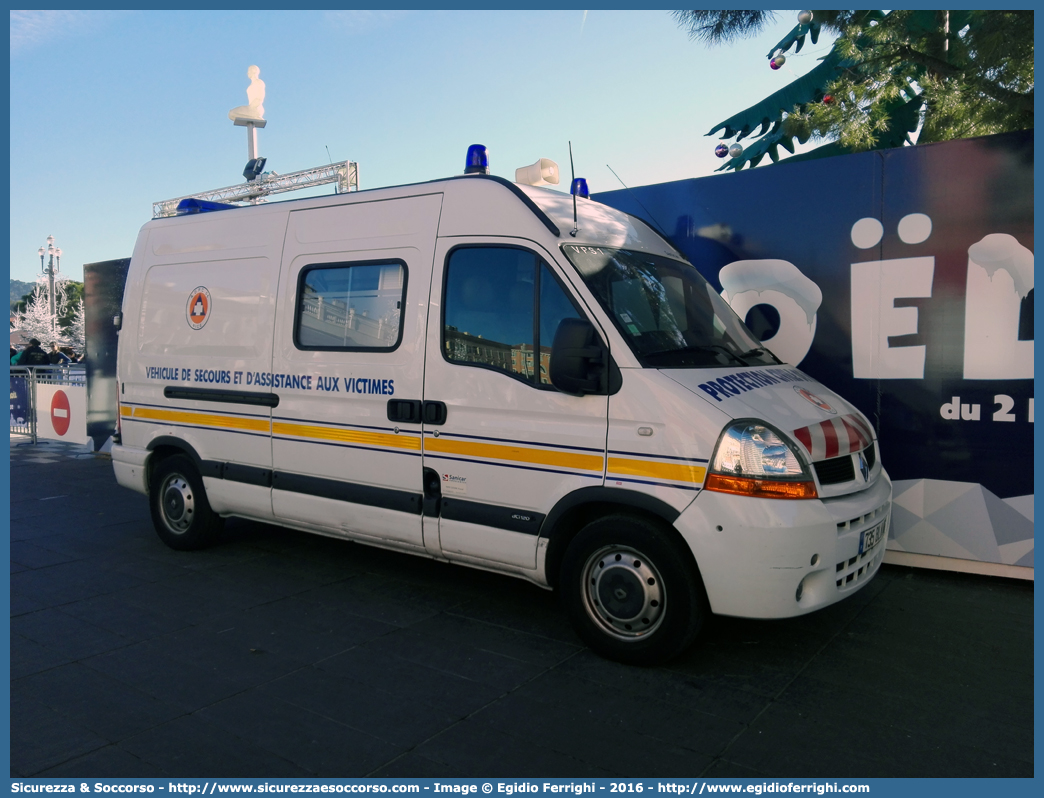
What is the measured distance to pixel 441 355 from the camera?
470 centimetres

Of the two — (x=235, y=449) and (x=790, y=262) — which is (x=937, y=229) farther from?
(x=235, y=449)

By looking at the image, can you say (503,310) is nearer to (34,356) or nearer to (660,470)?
(660,470)

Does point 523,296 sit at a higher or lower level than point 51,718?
higher

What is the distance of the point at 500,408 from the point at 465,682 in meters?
1.48

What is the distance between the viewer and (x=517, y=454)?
173 inches

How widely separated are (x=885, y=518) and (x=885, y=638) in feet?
2.32

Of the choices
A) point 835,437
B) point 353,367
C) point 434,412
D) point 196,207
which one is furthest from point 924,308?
point 196,207

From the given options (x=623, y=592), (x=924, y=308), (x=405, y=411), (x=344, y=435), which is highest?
(x=924, y=308)

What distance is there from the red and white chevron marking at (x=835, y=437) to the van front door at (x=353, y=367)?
7.36 feet

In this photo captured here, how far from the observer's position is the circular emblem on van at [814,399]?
14.4 ft

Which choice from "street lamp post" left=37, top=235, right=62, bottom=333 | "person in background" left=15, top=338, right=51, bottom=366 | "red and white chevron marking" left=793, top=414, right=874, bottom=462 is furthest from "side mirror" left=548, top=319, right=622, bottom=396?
"street lamp post" left=37, top=235, right=62, bottom=333

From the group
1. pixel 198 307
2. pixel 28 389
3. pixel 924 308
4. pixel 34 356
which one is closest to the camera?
pixel 924 308
